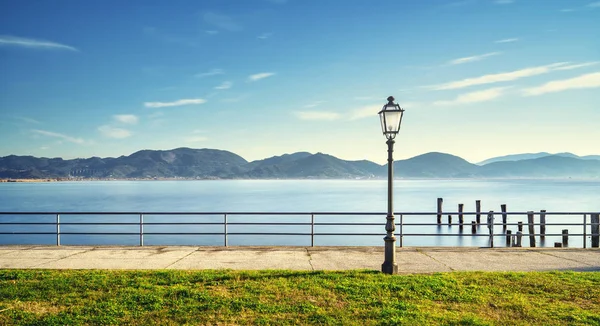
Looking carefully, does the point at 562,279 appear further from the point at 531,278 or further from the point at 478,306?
the point at 478,306

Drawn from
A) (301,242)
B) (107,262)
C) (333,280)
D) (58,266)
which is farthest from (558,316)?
(301,242)

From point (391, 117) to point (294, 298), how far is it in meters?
5.01

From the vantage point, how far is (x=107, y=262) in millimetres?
11547

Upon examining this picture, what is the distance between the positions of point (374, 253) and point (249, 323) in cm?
714

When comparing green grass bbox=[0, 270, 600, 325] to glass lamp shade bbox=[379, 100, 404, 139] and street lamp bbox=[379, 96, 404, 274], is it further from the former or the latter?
glass lamp shade bbox=[379, 100, 404, 139]

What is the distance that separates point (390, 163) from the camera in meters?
10.5

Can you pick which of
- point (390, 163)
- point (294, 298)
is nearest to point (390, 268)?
point (390, 163)

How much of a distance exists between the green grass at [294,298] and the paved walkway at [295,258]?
1.20 m

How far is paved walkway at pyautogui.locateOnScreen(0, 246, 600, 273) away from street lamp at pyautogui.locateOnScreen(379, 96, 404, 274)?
770 millimetres

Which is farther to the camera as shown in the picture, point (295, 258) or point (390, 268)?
point (295, 258)

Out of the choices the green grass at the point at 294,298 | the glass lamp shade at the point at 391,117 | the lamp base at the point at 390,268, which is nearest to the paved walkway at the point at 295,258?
the lamp base at the point at 390,268

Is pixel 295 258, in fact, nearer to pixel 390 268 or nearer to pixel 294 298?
pixel 390 268

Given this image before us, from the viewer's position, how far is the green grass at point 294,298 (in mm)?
6961

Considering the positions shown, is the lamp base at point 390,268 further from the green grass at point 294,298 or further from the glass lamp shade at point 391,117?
the glass lamp shade at point 391,117
